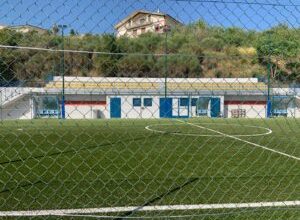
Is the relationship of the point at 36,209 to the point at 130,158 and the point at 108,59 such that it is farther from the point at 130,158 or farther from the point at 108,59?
the point at 130,158

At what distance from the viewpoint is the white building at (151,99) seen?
421 inches

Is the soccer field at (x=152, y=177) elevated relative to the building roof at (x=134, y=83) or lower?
lower

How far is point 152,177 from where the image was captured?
684cm

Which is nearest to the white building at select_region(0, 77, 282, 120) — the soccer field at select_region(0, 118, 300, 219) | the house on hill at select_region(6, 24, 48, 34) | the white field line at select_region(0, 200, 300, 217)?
the soccer field at select_region(0, 118, 300, 219)

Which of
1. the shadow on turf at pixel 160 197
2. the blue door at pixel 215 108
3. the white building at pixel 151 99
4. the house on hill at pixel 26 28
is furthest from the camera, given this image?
the blue door at pixel 215 108

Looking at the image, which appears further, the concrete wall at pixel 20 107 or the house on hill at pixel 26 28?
the concrete wall at pixel 20 107

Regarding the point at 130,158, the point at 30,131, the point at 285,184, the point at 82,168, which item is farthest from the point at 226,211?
the point at 30,131

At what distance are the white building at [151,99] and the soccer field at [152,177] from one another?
101cm

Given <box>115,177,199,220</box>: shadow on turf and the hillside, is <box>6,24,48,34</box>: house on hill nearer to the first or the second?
the hillside

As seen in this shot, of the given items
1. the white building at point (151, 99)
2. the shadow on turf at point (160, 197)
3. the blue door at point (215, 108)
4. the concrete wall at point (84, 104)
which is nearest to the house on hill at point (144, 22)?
the shadow on turf at point (160, 197)

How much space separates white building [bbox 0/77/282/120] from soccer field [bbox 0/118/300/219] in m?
1.01

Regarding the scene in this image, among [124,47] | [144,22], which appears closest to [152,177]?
[124,47]

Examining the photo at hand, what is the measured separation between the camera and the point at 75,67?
5188mm

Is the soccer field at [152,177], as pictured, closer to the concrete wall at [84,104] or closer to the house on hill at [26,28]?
the concrete wall at [84,104]
